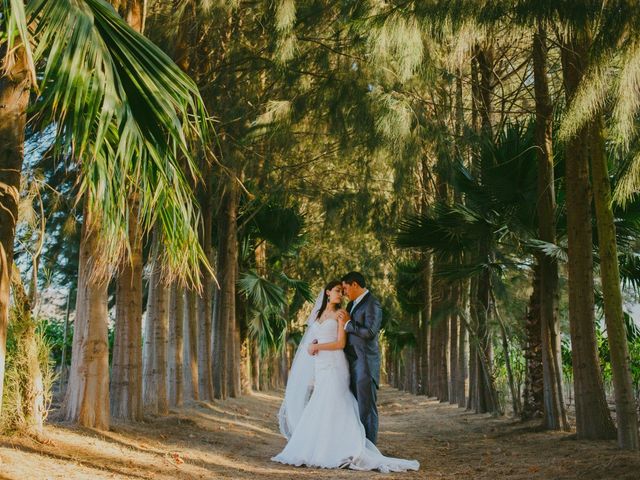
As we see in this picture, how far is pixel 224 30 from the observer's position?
43.9 ft

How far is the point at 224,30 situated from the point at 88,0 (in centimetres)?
874

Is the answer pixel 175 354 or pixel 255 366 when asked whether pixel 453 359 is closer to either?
pixel 175 354

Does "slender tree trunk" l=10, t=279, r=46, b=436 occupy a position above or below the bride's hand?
below

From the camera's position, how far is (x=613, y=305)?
9000mm

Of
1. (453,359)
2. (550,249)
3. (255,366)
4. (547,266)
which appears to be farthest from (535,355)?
(255,366)

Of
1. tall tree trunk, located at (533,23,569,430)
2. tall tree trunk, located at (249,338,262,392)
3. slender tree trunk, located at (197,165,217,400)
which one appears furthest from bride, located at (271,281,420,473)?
tall tree trunk, located at (249,338,262,392)

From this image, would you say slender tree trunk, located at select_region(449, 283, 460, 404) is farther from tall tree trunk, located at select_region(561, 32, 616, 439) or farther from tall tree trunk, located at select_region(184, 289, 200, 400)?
tall tree trunk, located at select_region(561, 32, 616, 439)

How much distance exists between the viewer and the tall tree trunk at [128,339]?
1028 centimetres

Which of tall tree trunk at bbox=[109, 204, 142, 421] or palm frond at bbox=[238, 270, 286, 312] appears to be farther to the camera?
palm frond at bbox=[238, 270, 286, 312]

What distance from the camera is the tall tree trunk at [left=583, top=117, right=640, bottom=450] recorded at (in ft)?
28.7

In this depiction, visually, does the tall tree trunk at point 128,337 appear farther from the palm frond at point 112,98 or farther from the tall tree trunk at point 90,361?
the palm frond at point 112,98

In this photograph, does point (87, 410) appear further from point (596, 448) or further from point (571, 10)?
point (571, 10)

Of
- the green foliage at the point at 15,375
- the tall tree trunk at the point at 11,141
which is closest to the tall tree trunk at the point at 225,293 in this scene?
the green foliage at the point at 15,375

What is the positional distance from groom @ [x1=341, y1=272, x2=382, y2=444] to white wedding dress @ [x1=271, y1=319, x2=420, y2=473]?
113mm
